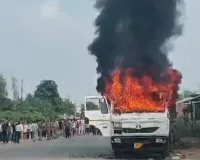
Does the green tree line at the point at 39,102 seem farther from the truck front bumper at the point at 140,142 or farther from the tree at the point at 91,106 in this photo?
the truck front bumper at the point at 140,142

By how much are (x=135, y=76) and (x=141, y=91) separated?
45.0 inches

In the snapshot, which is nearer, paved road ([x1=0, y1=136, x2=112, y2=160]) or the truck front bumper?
the truck front bumper

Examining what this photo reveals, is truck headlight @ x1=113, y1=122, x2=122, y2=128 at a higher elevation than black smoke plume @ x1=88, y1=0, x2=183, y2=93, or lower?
lower

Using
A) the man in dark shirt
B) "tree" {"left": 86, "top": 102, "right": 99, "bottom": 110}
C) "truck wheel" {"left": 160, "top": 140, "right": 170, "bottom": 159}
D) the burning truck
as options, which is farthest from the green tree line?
"truck wheel" {"left": 160, "top": 140, "right": 170, "bottom": 159}

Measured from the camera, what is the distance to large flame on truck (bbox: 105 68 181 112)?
20047 mm

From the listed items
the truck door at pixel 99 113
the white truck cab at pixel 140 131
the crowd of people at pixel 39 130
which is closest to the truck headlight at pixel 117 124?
the white truck cab at pixel 140 131

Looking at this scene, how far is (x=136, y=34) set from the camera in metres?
22.7

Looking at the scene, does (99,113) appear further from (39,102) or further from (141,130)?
(39,102)

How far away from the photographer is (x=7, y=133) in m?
35.2

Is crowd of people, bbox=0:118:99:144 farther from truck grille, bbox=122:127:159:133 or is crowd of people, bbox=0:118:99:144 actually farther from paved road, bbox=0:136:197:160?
truck grille, bbox=122:127:159:133

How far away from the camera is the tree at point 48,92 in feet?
259

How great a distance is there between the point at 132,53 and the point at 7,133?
606 inches

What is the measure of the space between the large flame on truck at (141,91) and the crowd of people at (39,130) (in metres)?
10.9

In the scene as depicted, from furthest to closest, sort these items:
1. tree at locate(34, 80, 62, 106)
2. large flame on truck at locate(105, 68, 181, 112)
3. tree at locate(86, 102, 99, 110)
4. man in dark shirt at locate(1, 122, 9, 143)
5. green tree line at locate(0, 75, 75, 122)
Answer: tree at locate(34, 80, 62, 106) < green tree line at locate(0, 75, 75, 122) < man in dark shirt at locate(1, 122, 9, 143) < tree at locate(86, 102, 99, 110) < large flame on truck at locate(105, 68, 181, 112)
